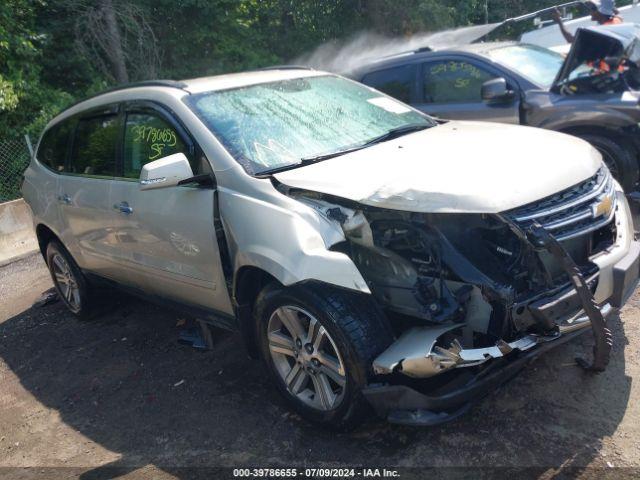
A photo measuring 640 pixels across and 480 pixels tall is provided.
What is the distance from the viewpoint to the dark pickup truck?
539 centimetres

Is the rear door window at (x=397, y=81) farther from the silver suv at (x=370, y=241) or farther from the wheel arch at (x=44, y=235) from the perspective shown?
the wheel arch at (x=44, y=235)

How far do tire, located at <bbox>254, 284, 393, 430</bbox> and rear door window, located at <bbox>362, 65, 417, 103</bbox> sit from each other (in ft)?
14.4

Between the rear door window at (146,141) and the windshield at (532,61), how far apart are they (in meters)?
3.88

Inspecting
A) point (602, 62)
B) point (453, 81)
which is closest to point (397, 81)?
point (453, 81)

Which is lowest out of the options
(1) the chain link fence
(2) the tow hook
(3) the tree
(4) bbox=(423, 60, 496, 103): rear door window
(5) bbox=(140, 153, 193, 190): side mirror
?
(1) the chain link fence

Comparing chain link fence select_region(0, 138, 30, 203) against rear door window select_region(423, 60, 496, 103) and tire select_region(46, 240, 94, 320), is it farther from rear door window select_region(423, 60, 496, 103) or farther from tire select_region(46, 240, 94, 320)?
rear door window select_region(423, 60, 496, 103)

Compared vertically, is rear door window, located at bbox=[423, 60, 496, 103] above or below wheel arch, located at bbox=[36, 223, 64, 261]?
above

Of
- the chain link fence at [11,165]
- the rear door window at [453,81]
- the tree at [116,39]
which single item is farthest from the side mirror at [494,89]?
the tree at [116,39]

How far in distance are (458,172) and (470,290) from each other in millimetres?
593

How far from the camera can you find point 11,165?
9359mm

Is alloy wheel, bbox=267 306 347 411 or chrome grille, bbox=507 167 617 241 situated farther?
alloy wheel, bbox=267 306 347 411

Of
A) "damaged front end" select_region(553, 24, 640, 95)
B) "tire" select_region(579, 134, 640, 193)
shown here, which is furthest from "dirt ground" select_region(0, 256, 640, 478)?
"damaged front end" select_region(553, 24, 640, 95)

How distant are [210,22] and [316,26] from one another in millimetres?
3298

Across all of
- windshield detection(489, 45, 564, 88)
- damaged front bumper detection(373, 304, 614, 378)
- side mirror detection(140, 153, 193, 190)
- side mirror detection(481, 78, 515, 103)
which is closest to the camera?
damaged front bumper detection(373, 304, 614, 378)
